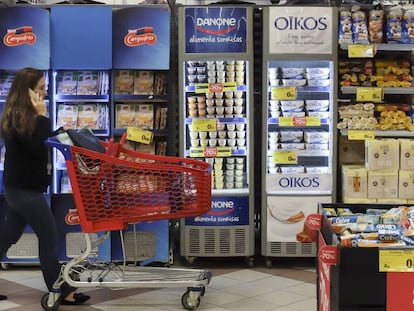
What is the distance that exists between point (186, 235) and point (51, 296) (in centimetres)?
156

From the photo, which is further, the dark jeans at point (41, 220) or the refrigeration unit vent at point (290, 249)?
the refrigeration unit vent at point (290, 249)

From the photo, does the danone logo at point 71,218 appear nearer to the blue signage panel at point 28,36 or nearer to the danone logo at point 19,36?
the blue signage panel at point 28,36

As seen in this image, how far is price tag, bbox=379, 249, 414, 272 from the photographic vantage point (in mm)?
2123

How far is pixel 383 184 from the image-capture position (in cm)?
548

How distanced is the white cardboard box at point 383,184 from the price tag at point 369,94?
2.08ft

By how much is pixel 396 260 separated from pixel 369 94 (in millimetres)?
3599

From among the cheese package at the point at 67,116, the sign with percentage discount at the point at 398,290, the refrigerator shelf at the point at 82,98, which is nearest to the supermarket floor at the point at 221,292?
the cheese package at the point at 67,116

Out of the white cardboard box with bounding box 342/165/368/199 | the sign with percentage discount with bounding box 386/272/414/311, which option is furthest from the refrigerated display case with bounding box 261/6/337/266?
the sign with percentage discount with bounding box 386/272/414/311

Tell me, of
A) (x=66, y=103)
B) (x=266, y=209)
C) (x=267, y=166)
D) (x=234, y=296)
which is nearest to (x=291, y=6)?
(x=267, y=166)

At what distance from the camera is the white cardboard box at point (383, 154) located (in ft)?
17.7

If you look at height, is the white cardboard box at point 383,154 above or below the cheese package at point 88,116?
below

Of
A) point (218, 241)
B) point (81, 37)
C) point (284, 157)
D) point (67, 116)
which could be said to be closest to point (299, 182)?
point (284, 157)

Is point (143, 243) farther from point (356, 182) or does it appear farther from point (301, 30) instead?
point (301, 30)

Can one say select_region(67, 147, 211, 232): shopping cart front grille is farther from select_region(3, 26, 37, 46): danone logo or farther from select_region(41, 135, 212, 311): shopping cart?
select_region(3, 26, 37, 46): danone logo
